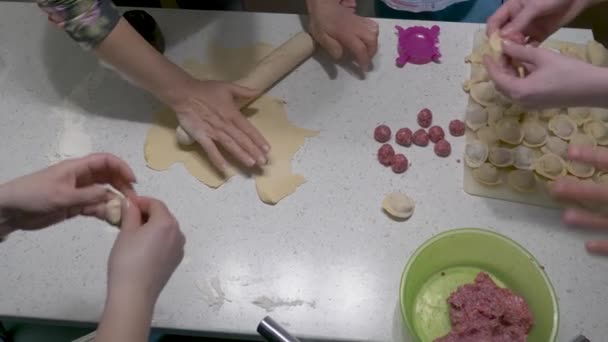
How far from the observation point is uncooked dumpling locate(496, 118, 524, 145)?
2.85 ft

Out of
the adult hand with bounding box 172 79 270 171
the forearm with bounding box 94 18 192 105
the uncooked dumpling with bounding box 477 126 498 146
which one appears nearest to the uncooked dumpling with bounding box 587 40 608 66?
the uncooked dumpling with bounding box 477 126 498 146

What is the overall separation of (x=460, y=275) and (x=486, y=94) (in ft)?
1.06

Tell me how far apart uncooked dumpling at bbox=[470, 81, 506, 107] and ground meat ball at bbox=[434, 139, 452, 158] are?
0.10 m

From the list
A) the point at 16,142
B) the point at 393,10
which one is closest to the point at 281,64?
the point at 393,10

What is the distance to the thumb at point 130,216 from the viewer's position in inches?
25.7

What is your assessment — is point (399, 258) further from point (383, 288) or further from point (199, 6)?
point (199, 6)

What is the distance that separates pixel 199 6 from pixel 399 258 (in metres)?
0.77

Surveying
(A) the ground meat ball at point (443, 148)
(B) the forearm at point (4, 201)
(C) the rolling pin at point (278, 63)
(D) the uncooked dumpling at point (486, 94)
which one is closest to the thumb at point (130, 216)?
(B) the forearm at point (4, 201)

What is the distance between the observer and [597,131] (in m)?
0.86

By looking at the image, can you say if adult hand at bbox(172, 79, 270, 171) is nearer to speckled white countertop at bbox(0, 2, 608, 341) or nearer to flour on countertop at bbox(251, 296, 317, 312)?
speckled white countertop at bbox(0, 2, 608, 341)

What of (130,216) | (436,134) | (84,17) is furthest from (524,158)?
(84,17)

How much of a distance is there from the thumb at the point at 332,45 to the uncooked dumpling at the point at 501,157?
0.31m

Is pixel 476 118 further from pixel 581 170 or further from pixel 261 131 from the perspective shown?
pixel 261 131

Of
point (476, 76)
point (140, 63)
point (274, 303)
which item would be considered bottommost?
point (274, 303)
